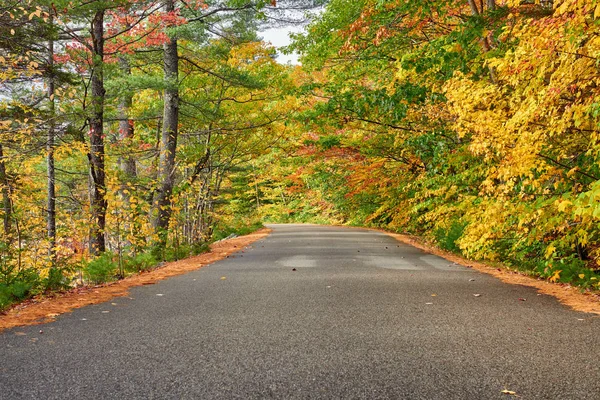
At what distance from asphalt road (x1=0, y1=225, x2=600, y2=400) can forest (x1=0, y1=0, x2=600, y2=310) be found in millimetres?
1362

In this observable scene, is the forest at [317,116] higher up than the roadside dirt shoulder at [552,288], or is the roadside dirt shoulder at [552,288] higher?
the forest at [317,116]

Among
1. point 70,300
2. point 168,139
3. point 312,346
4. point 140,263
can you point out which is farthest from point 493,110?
point 168,139

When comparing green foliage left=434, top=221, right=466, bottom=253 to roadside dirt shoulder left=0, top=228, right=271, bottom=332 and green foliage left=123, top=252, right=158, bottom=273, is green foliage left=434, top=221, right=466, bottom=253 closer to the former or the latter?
roadside dirt shoulder left=0, top=228, right=271, bottom=332

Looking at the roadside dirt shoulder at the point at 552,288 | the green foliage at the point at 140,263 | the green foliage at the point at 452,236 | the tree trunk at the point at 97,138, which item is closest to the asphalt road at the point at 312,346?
the roadside dirt shoulder at the point at 552,288

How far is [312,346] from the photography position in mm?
3898

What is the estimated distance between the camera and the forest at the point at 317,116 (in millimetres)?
6207

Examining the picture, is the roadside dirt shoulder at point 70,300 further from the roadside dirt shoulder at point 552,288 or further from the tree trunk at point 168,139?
the roadside dirt shoulder at point 552,288

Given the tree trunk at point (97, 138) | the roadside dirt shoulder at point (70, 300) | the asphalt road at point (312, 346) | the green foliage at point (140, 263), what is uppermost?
the tree trunk at point (97, 138)

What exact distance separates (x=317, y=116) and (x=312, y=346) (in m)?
9.19

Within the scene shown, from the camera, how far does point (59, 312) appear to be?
5.32m

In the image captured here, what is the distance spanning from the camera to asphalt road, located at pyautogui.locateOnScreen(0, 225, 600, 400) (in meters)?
2.99

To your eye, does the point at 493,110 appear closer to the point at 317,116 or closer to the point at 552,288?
the point at 552,288

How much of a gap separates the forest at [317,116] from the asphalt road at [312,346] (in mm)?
1362

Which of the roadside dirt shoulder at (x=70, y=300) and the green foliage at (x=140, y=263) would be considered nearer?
the roadside dirt shoulder at (x=70, y=300)
